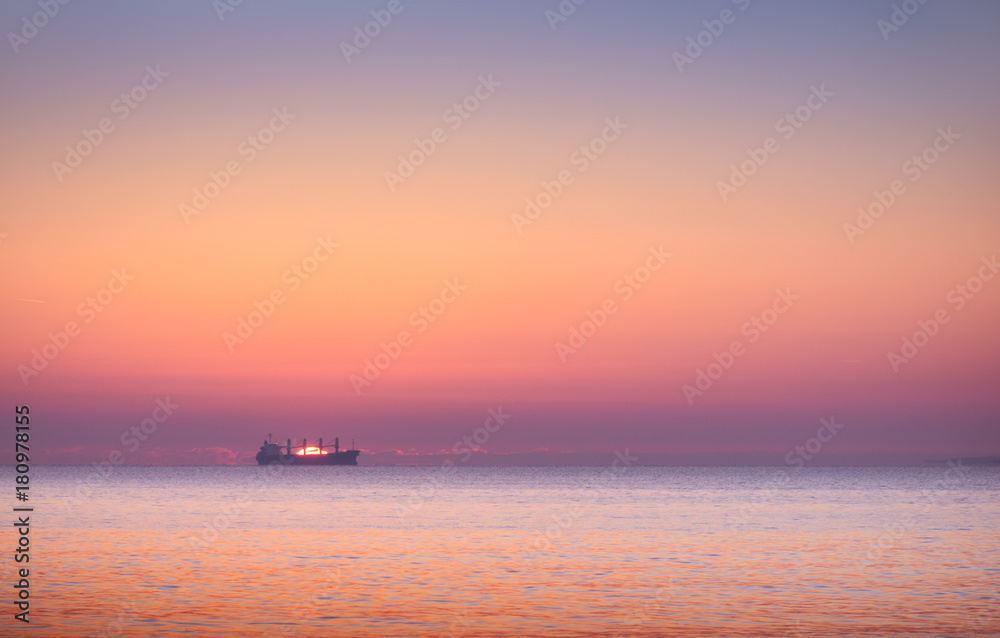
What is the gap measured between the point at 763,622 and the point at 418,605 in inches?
399

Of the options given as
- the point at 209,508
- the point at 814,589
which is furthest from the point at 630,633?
the point at 209,508

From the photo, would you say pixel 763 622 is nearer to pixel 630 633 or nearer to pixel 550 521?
pixel 630 633

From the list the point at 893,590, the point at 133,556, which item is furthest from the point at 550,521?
the point at 893,590

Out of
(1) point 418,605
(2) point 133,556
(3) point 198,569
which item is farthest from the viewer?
(2) point 133,556

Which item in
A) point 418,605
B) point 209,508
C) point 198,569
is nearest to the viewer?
point 418,605

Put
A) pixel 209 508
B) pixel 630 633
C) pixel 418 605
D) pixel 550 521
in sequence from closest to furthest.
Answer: pixel 630 633 → pixel 418 605 → pixel 550 521 → pixel 209 508

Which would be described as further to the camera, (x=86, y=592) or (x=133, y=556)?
(x=133, y=556)

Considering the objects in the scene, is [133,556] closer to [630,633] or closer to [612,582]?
[612,582]

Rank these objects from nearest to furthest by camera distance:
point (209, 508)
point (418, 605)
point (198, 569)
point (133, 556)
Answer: point (418, 605), point (198, 569), point (133, 556), point (209, 508)

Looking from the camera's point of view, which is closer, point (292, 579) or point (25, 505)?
point (292, 579)

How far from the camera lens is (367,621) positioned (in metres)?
29.7

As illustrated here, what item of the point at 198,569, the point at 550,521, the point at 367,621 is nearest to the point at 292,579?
the point at 198,569

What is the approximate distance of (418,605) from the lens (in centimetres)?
3231

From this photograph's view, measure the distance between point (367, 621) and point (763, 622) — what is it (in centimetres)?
1091
